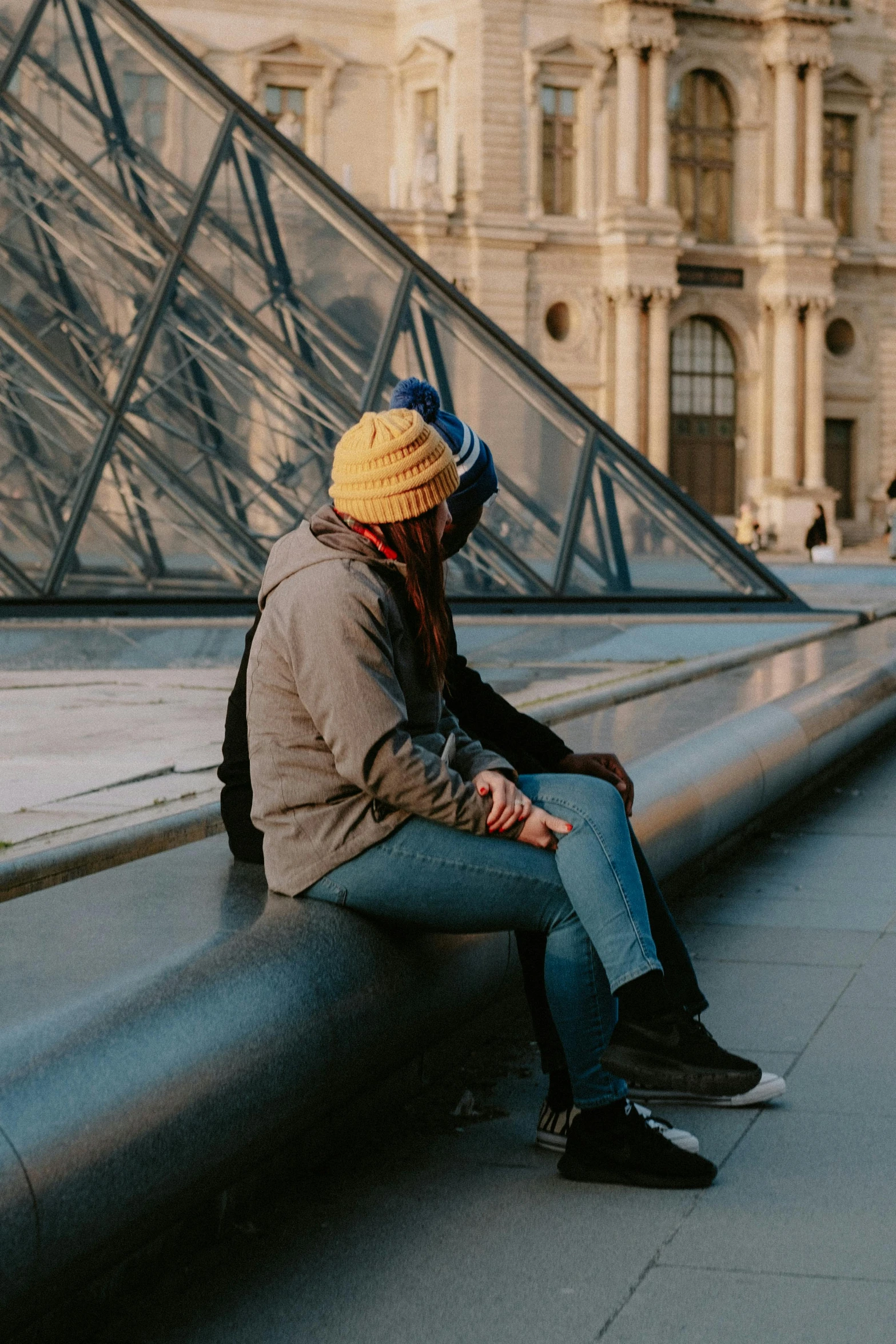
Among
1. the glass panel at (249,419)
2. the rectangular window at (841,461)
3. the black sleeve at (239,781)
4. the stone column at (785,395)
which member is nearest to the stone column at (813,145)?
the stone column at (785,395)

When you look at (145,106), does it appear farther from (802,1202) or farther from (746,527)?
(746,527)

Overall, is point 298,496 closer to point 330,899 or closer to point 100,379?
point 100,379

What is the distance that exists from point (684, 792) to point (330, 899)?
6.29ft

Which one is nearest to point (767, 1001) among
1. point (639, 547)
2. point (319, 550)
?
point (319, 550)

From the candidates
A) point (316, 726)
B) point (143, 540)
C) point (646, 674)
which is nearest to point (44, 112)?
point (143, 540)

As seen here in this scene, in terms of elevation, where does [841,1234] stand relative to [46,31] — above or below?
below

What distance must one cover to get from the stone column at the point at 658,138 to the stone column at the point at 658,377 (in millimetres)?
190

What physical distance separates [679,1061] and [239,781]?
0.88m

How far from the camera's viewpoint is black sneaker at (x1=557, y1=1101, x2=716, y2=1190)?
9.18ft

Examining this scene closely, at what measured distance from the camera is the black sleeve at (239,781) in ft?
10.3

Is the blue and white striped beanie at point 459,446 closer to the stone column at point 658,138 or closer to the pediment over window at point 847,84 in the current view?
the stone column at point 658,138

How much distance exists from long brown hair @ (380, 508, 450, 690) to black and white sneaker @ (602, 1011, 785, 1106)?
645mm

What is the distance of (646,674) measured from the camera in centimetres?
830

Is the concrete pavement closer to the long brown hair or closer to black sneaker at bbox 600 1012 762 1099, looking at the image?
black sneaker at bbox 600 1012 762 1099
